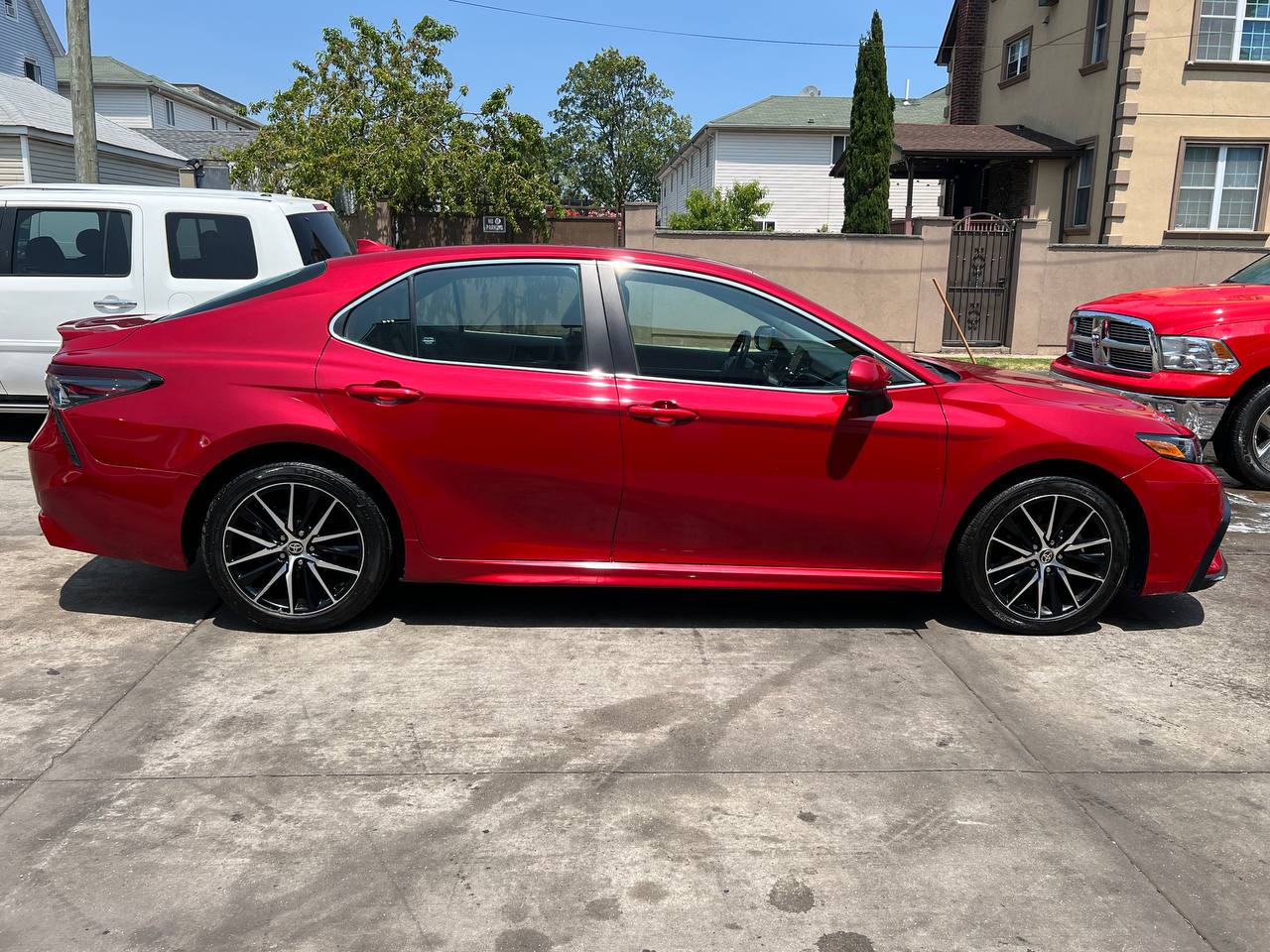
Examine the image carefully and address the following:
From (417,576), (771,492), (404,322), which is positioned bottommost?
(417,576)

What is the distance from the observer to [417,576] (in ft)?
15.2

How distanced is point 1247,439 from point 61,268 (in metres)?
9.02

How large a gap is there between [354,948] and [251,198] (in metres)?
6.54

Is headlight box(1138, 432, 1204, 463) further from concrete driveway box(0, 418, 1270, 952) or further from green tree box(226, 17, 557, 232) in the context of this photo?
green tree box(226, 17, 557, 232)

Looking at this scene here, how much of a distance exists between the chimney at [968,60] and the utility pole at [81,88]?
21282 millimetres

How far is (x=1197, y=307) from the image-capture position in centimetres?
785

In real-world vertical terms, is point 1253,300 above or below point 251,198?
below

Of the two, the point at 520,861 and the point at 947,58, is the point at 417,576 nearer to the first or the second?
the point at 520,861

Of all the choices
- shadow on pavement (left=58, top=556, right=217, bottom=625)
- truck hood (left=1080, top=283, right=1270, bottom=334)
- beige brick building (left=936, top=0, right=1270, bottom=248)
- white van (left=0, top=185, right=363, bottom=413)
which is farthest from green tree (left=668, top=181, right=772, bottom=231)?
shadow on pavement (left=58, top=556, right=217, bottom=625)

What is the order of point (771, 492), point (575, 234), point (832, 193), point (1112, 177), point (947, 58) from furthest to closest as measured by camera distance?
point (832, 193) → point (947, 58) → point (1112, 177) → point (575, 234) → point (771, 492)

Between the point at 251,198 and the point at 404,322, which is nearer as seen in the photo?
the point at 404,322

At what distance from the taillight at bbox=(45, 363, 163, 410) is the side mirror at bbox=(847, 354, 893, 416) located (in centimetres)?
293

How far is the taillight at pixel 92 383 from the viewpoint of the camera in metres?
4.52

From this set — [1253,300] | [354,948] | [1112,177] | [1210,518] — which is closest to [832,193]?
[1112,177]
